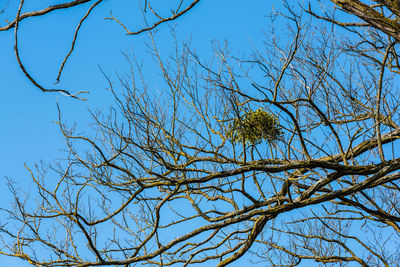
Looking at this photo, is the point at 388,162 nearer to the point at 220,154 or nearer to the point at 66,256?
the point at 220,154

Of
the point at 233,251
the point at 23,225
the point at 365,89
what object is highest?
the point at 365,89

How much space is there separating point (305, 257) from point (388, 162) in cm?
315

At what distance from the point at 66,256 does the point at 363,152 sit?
4361mm

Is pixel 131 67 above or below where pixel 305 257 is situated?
above

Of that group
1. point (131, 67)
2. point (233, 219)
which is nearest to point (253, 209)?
point (233, 219)

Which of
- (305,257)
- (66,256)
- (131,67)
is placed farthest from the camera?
(305,257)

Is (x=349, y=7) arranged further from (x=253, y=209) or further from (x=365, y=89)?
(x=253, y=209)

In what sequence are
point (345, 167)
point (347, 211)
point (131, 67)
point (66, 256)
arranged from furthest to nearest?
point (347, 211), point (66, 256), point (131, 67), point (345, 167)

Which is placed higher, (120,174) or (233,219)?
(120,174)

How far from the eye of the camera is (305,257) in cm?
731

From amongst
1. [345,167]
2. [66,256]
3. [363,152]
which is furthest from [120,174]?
[363,152]

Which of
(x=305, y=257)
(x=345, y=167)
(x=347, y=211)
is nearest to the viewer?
(x=345, y=167)

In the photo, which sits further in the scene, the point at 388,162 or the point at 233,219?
the point at 233,219

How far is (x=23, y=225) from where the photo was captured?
242 inches
